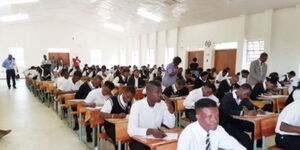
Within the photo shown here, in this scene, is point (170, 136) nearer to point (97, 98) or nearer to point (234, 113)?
point (234, 113)

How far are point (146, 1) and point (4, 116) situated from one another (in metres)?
6.47

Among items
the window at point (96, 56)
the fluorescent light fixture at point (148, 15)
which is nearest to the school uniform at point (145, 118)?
the fluorescent light fixture at point (148, 15)

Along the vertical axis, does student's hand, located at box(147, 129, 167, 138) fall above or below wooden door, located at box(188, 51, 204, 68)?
below

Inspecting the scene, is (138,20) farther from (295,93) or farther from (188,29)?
(295,93)

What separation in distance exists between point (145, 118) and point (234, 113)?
1596 mm

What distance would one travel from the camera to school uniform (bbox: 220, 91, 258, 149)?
11.2 ft

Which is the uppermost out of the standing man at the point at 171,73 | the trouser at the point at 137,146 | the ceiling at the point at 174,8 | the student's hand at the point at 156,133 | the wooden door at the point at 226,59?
the ceiling at the point at 174,8

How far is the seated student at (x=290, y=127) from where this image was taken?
2.55m

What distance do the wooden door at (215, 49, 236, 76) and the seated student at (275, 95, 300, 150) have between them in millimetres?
8738

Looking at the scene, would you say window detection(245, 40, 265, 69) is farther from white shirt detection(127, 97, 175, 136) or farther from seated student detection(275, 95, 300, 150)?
white shirt detection(127, 97, 175, 136)

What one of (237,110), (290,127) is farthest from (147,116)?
(237,110)

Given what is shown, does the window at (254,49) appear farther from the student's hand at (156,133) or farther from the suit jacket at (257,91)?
the student's hand at (156,133)

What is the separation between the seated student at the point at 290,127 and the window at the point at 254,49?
24.6 ft

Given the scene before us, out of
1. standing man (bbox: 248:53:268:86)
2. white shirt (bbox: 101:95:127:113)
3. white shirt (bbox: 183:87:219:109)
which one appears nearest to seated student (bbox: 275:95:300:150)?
white shirt (bbox: 183:87:219:109)
